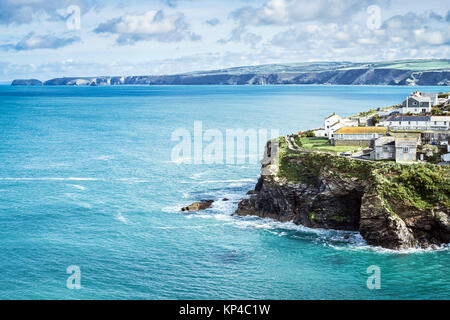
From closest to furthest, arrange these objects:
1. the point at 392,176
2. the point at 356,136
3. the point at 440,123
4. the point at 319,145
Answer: the point at 392,176 < the point at 356,136 < the point at 319,145 < the point at 440,123

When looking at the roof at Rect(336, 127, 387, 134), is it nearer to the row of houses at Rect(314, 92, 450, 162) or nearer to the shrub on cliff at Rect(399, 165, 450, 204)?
the row of houses at Rect(314, 92, 450, 162)

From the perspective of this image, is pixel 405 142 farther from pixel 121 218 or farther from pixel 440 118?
pixel 121 218

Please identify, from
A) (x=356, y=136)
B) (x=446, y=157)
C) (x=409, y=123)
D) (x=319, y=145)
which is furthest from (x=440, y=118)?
(x=319, y=145)

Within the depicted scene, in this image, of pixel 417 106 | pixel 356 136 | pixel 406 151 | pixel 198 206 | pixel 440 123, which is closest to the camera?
pixel 406 151

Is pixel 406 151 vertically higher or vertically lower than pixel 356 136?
lower

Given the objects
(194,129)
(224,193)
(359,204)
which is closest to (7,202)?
(224,193)

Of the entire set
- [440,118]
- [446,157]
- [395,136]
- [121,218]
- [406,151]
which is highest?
[440,118]
